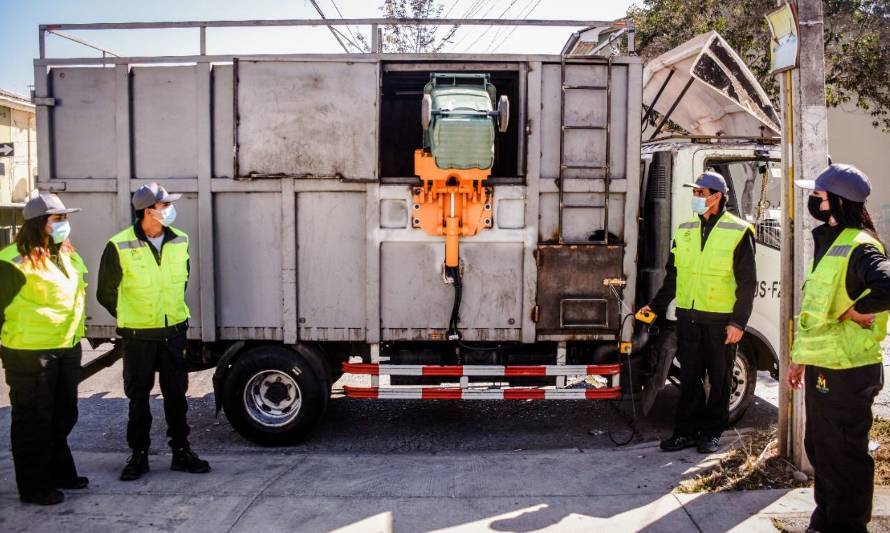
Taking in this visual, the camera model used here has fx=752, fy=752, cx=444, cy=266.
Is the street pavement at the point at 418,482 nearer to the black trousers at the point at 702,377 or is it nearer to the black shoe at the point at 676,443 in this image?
the black shoe at the point at 676,443

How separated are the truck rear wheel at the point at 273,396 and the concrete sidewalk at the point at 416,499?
469 mm

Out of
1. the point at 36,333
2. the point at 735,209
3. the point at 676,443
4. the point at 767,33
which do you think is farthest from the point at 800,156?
the point at 767,33

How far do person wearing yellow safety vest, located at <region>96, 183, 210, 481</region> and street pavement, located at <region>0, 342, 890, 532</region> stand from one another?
233 millimetres

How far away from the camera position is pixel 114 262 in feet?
15.9

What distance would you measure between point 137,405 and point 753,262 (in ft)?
14.0

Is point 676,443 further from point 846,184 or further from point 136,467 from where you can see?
point 136,467

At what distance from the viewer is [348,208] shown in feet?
18.2

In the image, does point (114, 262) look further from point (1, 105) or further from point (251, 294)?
point (1, 105)

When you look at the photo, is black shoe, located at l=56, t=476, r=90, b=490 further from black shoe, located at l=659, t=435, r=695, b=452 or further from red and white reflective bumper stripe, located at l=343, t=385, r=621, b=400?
black shoe, located at l=659, t=435, r=695, b=452

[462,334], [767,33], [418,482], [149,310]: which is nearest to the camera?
[418,482]

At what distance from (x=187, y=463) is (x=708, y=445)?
11.8ft

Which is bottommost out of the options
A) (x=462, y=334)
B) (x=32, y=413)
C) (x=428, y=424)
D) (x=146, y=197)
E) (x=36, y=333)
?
(x=428, y=424)

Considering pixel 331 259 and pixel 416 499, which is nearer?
pixel 416 499

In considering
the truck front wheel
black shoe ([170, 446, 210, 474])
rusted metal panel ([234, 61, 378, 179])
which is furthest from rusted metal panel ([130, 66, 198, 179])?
the truck front wheel
